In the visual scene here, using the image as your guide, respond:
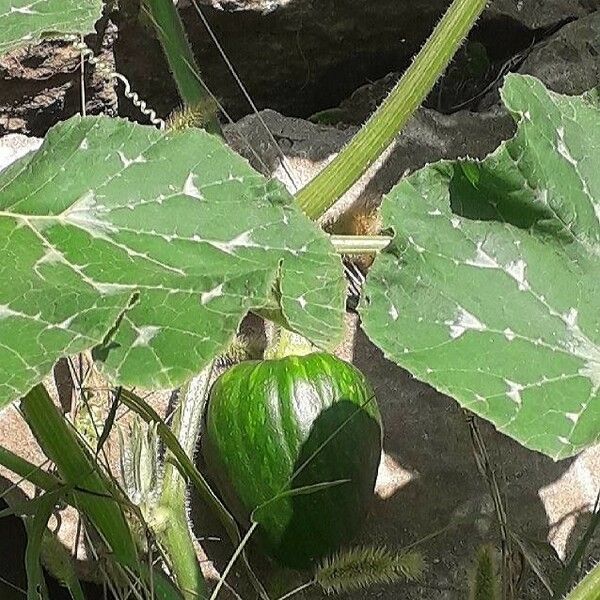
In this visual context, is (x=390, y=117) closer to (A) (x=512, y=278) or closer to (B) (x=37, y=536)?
(A) (x=512, y=278)

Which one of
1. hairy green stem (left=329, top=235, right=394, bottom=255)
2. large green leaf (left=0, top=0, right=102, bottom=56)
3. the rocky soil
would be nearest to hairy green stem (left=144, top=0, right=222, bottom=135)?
the rocky soil

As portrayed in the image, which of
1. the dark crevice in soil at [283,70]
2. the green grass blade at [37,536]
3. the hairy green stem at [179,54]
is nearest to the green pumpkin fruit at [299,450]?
the green grass blade at [37,536]

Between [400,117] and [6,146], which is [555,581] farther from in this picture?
[6,146]

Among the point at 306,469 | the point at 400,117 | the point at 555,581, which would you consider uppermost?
the point at 400,117

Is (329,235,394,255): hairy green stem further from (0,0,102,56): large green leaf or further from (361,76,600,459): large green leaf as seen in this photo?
(0,0,102,56): large green leaf

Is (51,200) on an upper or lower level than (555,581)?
upper

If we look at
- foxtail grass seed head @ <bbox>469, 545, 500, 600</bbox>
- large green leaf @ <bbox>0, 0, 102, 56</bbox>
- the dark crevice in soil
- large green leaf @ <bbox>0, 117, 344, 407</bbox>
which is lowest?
foxtail grass seed head @ <bbox>469, 545, 500, 600</bbox>

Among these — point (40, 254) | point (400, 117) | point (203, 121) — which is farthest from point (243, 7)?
point (40, 254)
